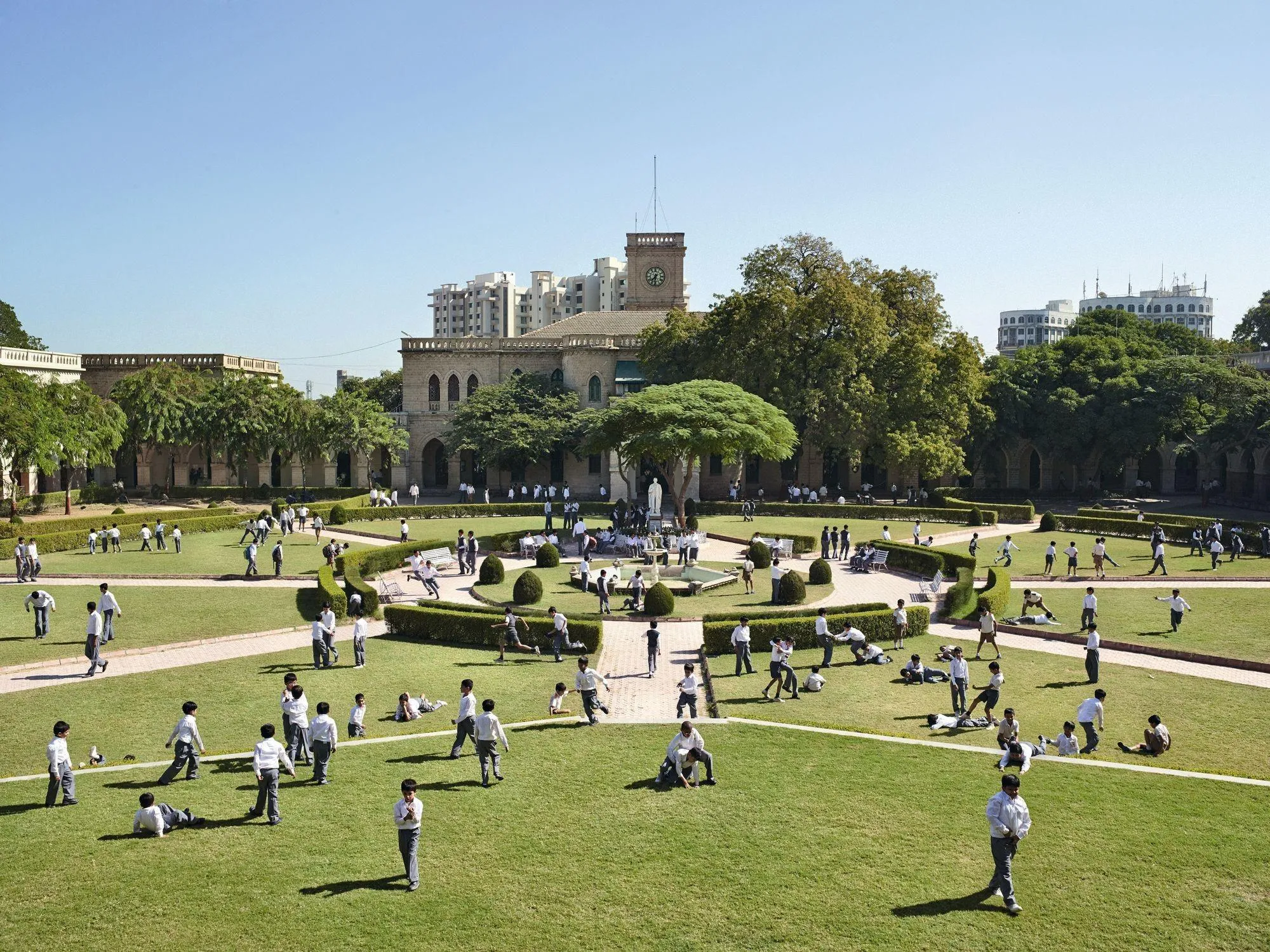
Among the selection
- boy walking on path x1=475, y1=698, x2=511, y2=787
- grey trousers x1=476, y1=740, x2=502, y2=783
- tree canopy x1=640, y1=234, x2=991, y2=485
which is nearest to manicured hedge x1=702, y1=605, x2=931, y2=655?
grey trousers x1=476, y1=740, x2=502, y2=783

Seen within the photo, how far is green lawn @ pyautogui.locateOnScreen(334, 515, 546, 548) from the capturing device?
44594mm

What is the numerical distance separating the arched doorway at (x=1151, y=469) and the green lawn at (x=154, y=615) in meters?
56.5

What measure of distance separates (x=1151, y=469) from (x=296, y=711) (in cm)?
6679

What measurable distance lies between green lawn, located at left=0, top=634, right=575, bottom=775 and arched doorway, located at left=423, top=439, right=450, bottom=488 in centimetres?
4736

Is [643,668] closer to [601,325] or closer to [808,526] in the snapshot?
[808,526]

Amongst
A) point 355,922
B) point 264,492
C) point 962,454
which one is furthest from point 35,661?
point 962,454

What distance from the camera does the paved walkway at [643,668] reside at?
18.8 metres

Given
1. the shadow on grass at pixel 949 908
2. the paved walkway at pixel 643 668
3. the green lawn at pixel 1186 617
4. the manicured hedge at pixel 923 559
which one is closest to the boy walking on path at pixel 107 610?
the paved walkway at pixel 643 668

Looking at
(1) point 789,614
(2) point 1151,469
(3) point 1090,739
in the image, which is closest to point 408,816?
(3) point 1090,739

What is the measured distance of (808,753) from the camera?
51.8 ft

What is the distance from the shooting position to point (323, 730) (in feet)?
46.4

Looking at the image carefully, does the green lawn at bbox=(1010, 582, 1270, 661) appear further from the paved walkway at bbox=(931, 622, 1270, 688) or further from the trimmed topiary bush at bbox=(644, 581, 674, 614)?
the trimmed topiary bush at bbox=(644, 581, 674, 614)

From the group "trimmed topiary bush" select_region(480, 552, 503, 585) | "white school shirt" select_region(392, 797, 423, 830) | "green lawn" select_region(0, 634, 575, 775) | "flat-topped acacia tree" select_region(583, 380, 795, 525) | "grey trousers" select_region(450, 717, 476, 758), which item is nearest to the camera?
"white school shirt" select_region(392, 797, 423, 830)

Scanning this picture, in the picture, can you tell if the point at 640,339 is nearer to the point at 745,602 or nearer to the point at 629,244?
the point at 629,244
